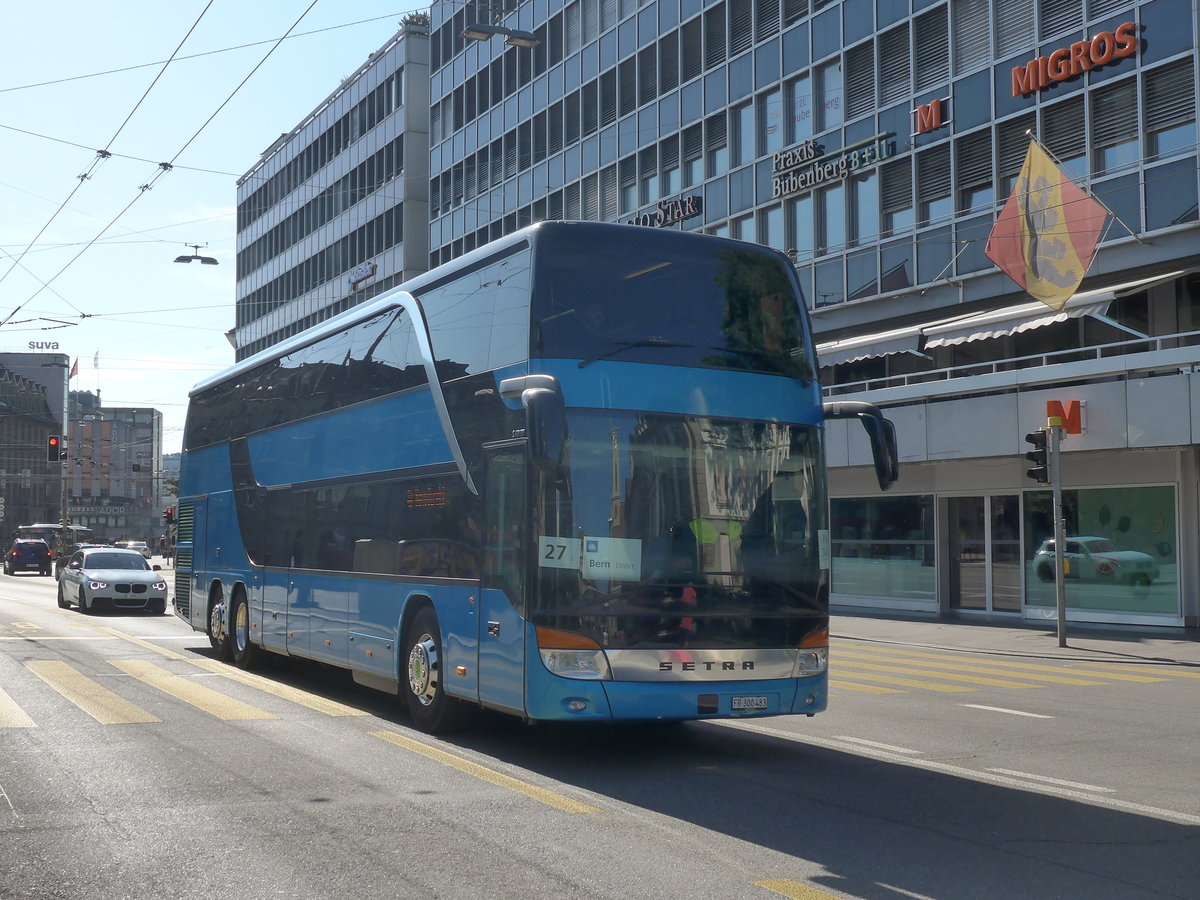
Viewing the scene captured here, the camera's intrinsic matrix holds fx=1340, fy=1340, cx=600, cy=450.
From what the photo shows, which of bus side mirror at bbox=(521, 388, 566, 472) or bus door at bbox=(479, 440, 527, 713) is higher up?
bus side mirror at bbox=(521, 388, 566, 472)

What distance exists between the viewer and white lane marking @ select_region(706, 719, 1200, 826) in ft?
25.9

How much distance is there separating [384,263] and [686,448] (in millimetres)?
48086

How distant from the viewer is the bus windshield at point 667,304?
31.2 feet

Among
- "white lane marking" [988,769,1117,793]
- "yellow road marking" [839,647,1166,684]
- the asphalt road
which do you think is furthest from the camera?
"yellow road marking" [839,647,1166,684]

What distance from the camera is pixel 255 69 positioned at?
1989cm

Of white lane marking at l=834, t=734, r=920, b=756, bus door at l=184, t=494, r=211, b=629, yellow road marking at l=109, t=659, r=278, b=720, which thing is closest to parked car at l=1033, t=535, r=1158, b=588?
white lane marking at l=834, t=734, r=920, b=756

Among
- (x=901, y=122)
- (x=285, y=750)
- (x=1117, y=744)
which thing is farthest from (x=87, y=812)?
(x=901, y=122)

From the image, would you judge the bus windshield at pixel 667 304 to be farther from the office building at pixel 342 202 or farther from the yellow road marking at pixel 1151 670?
the office building at pixel 342 202

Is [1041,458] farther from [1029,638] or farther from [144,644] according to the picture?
[144,644]

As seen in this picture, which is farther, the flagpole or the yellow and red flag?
the yellow and red flag

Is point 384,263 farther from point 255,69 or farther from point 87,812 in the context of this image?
point 87,812

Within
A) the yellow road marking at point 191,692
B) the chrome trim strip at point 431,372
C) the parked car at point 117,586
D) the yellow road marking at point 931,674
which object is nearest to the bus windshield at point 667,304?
the chrome trim strip at point 431,372

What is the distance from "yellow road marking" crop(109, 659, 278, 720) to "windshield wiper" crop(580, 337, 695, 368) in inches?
187

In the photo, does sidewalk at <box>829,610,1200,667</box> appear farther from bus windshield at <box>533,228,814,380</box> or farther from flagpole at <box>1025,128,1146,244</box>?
bus windshield at <box>533,228,814,380</box>
